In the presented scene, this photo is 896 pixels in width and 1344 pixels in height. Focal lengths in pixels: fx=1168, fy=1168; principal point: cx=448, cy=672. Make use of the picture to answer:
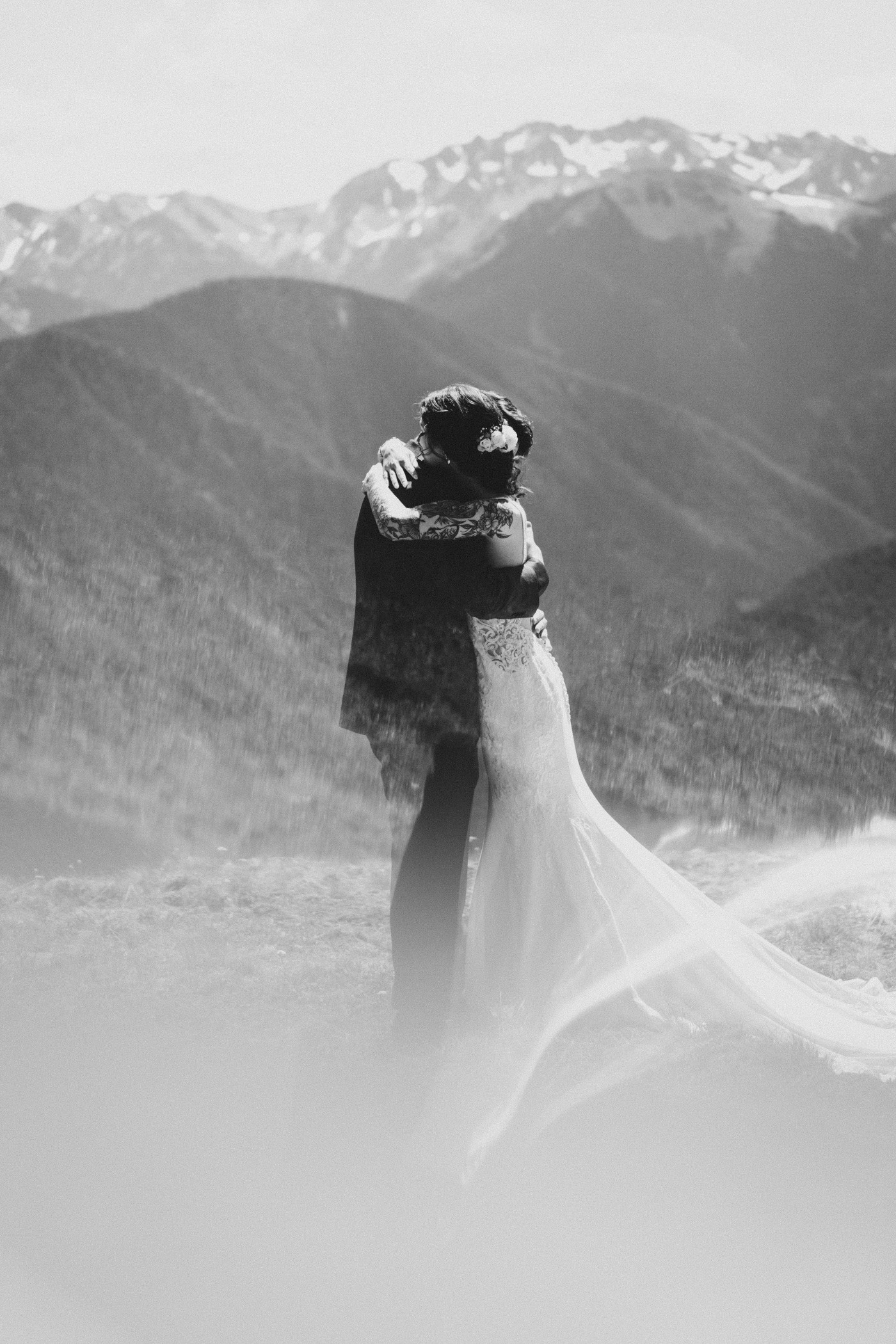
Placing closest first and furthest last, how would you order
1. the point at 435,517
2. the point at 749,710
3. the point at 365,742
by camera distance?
the point at 435,517 < the point at 365,742 < the point at 749,710

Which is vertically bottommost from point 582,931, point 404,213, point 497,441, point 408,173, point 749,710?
point 582,931

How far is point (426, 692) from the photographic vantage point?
2.00 m

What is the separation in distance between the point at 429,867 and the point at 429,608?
0.47m

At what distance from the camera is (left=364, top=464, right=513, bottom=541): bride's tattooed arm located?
195 cm

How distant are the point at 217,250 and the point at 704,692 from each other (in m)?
2.93

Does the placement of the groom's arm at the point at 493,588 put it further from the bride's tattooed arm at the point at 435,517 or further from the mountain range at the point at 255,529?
the mountain range at the point at 255,529

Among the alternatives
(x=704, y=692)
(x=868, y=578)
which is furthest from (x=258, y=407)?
(x=868, y=578)

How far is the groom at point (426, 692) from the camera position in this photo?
2.02 meters

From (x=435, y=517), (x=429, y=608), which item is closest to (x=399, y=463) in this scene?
(x=435, y=517)

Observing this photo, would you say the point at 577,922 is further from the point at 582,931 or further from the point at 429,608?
the point at 429,608

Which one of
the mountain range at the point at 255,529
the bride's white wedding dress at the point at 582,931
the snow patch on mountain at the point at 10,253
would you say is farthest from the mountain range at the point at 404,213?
the bride's white wedding dress at the point at 582,931

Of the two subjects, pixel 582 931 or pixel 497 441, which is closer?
pixel 497 441

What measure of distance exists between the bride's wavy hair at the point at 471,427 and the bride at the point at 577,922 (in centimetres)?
17

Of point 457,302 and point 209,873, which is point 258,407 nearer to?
point 457,302
